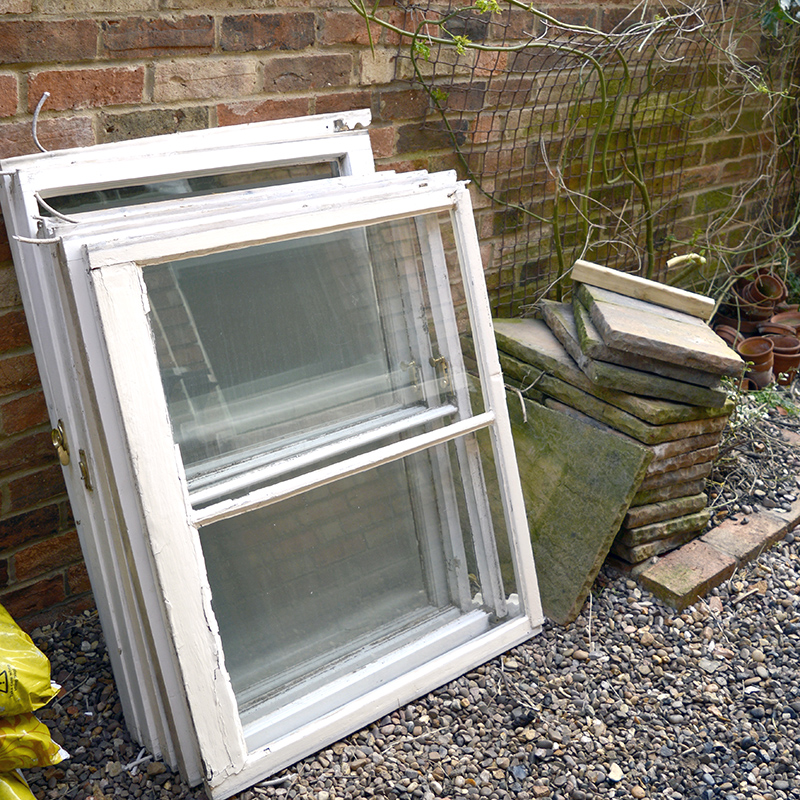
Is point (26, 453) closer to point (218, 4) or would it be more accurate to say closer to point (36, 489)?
point (36, 489)

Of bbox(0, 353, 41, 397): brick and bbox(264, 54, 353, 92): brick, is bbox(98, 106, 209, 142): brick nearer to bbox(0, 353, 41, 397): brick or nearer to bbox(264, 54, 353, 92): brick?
bbox(264, 54, 353, 92): brick

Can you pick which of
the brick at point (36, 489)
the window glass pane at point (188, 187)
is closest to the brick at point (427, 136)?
the window glass pane at point (188, 187)

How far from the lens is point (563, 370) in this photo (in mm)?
2441

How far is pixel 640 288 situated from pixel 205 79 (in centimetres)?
153

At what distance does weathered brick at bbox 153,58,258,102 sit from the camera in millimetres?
2006

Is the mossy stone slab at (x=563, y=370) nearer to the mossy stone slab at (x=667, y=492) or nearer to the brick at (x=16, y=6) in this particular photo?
the mossy stone slab at (x=667, y=492)

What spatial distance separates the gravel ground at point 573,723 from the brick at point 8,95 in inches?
55.2

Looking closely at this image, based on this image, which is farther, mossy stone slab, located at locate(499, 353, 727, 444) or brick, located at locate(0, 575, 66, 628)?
mossy stone slab, located at locate(499, 353, 727, 444)

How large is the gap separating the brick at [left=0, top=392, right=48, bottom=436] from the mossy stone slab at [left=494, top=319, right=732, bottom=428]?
144cm

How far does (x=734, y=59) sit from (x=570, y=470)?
2.37m

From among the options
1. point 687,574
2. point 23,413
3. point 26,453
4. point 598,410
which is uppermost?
point 23,413

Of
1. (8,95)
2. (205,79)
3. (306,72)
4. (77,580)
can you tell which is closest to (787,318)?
(306,72)

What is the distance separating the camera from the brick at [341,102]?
2.31 meters

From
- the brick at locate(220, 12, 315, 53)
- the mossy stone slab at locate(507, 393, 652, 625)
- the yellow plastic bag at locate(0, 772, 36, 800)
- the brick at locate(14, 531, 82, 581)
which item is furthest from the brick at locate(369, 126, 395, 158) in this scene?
the yellow plastic bag at locate(0, 772, 36, 800)
